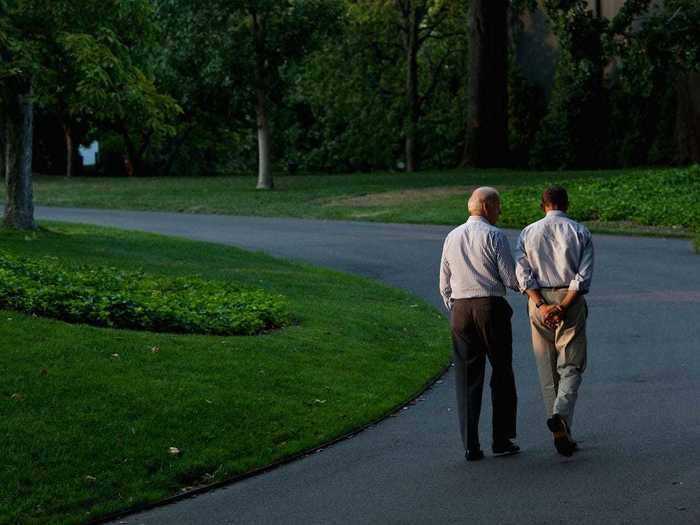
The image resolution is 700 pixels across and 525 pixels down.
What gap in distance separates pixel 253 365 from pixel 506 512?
4950 mm

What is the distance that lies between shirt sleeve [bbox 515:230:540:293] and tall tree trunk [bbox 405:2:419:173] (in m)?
44.5

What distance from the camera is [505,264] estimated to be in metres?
9.58

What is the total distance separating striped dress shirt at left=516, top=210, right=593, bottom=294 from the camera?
962 cm

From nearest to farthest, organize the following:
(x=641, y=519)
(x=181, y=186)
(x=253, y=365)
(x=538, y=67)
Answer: (x=641, y=519) → (x=253, y=365) → (x=181, y=186) → (x=538, y=67)

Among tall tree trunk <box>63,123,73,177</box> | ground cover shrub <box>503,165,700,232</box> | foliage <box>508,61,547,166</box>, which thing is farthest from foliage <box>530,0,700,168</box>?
tall tree trunk <box>63,123,73,177</box>

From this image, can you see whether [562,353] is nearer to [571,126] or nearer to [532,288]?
[532,288]

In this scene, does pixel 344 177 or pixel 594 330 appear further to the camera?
pixel 344 177

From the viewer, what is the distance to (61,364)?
11.5 meters

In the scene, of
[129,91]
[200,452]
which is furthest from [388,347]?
[129,91]

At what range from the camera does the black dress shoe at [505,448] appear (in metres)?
9.67

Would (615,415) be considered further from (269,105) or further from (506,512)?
(269,105)

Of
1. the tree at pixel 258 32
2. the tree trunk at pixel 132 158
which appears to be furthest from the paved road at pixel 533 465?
the tree trunk at pixel 132 158

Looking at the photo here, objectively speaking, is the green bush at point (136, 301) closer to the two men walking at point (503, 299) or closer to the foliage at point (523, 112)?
the two men walking at point (503, 299)

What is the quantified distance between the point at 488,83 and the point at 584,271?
38.3m
